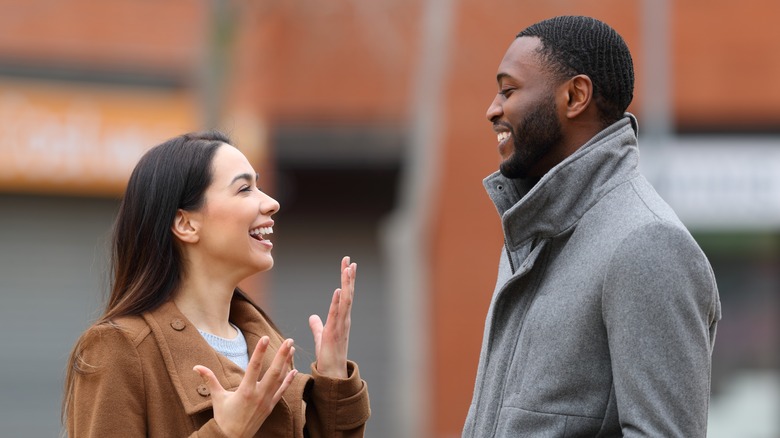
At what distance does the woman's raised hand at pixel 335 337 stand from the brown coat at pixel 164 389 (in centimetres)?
3

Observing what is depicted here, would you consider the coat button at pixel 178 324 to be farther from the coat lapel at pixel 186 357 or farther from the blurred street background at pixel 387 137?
the blurred street background at pixel 387 137

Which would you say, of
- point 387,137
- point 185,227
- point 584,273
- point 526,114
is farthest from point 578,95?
point 387,137

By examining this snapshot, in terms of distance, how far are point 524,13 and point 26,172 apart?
→ 232 inches

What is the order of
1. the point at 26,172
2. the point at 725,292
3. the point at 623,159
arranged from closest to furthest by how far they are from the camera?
the point at 623,159 → the point at 26,172 → the point at 725,292

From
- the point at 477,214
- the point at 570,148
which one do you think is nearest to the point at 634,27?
the point at 477,214

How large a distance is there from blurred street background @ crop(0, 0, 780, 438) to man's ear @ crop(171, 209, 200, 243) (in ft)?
33.2

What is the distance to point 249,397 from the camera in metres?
2.99

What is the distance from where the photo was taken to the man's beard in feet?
9.42

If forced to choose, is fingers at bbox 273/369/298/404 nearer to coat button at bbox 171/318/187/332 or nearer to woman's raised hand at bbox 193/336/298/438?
woman's raised hand at bbox 193/336/298/438

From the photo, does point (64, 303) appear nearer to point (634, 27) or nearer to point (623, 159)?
point (634, 27)

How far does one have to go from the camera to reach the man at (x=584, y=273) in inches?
101

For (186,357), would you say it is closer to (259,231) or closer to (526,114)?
(259,231)

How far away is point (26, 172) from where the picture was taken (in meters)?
14.3

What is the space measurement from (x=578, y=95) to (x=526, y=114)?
0.12 m
